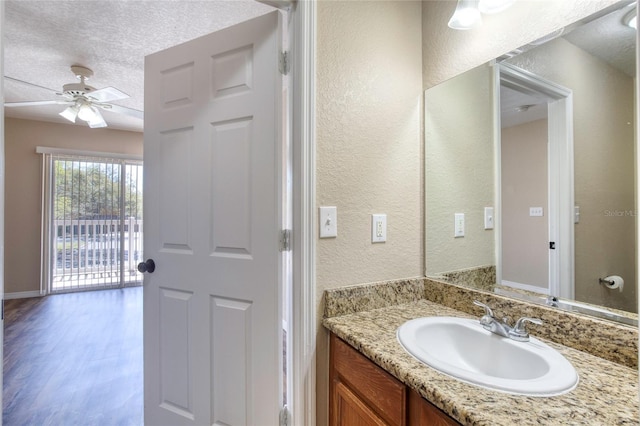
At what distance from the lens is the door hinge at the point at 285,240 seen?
45.9 inches

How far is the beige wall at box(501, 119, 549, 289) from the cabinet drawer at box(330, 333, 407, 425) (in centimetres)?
65

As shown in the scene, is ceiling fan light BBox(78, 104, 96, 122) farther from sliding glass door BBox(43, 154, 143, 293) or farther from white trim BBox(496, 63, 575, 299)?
white trim BBox(496, 63, 575, 299)

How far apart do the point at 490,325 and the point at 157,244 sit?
4.91ft

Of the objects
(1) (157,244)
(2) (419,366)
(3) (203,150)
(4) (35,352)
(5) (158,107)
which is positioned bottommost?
(4) (35,352)

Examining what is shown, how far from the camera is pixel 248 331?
4.08 ft

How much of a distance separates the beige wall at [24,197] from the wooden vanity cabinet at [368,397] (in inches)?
205

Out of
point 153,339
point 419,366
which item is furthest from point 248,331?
point 419,366

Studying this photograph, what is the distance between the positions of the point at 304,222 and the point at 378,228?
0.34 m

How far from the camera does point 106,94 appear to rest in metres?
2.57

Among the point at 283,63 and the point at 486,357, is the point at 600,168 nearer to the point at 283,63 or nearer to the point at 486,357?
the point at 486,357

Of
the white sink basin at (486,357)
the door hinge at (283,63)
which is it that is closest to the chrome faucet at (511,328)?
the white sink basin at (486,357)

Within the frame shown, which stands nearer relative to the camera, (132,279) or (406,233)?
(406,233)

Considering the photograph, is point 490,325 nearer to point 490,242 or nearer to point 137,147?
point 490,242

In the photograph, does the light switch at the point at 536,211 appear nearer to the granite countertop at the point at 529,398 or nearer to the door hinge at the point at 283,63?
the granite countertop at the point at 529,398
